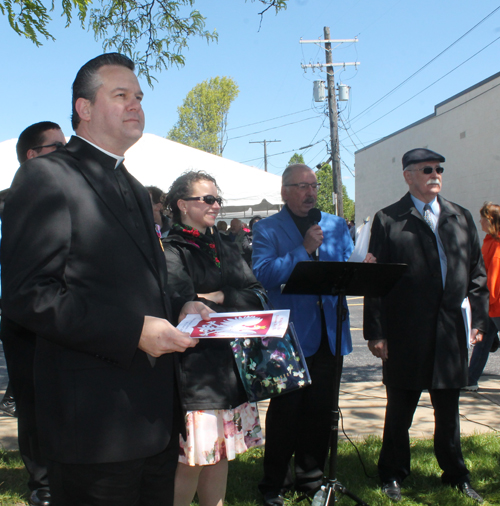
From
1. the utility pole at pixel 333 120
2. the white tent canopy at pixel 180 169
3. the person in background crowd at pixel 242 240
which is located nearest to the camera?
the white tent canopy at pixel 180 169

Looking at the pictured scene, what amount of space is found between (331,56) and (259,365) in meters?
28.0

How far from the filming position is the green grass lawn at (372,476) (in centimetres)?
367

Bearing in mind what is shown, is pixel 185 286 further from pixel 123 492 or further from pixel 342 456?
pixel 342 456

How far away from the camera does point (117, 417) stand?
69.2 inches

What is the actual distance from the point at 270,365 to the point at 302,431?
50.1 inches

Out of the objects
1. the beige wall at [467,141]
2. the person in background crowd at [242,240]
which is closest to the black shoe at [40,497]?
the person in background crowd at [242,240]

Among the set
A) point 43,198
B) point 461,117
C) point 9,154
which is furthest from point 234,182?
point 461,117

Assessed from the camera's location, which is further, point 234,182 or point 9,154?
point 234,182

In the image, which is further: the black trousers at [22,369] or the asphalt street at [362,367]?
the asphalt street at [362,367]

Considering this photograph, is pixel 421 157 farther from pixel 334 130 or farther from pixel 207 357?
pixel 334 130

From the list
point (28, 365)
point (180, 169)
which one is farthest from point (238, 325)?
point (180, 169)

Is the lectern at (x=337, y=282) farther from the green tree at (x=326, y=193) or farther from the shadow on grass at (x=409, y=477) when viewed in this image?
the green tree at (x=326, y=193)

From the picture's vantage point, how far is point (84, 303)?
1665 mm

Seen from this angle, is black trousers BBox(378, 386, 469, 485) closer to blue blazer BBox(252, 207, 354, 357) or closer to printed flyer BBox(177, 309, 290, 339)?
blue blazer BBox(252, 207, 354, 357)
